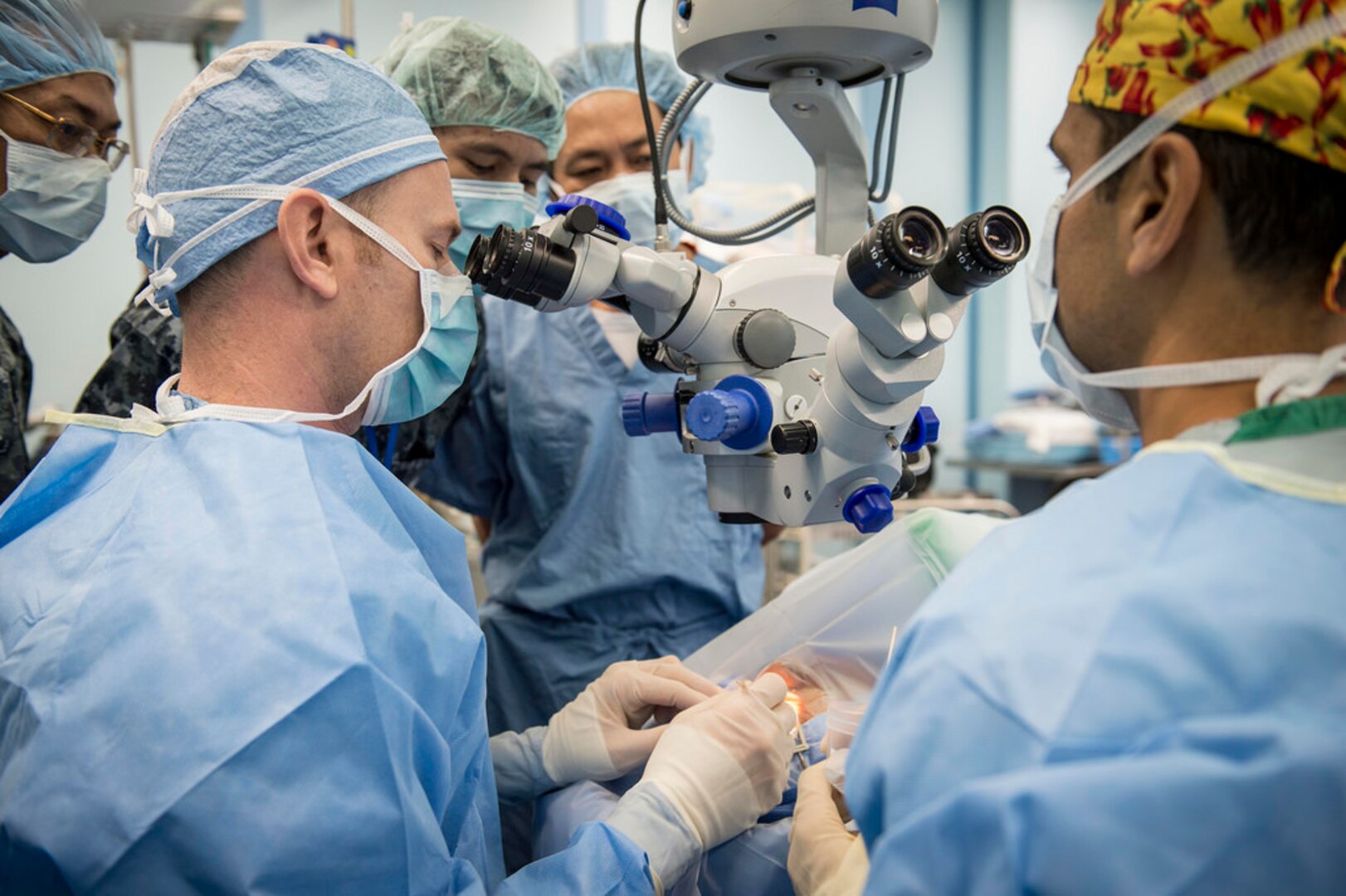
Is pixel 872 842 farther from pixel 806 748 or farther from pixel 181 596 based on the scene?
pixel 181 596

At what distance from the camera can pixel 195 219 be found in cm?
98

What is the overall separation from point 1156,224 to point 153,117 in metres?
3.01

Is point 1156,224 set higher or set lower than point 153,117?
lower

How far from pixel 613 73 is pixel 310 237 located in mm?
1003

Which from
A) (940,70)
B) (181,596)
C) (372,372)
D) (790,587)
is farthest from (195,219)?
(940,70)

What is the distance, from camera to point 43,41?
4.53 ft

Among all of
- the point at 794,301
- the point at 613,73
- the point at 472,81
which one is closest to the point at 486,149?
the point at 472,81

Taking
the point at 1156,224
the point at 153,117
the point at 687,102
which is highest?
the point at 153,117

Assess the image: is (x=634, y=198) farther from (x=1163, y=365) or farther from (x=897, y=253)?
(x=1163, y=365)

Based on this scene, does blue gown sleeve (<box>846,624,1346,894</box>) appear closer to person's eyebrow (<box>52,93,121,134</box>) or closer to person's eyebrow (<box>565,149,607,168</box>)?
person's eyebrow (<box>565,149,607,168</box>)

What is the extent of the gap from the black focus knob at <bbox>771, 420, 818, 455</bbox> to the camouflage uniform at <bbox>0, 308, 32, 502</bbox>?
101cm

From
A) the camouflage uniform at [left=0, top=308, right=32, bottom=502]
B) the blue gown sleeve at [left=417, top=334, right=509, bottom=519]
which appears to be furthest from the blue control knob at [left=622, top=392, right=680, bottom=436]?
the camouflage uniform at [left=0, top=308, right=32, bottom=502]

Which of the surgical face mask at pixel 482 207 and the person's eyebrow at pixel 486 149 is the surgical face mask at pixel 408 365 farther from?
the person's eyebrow at pixel 486 149

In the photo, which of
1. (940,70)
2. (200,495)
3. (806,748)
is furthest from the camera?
(940,70)
